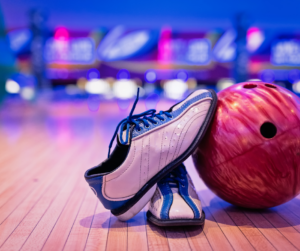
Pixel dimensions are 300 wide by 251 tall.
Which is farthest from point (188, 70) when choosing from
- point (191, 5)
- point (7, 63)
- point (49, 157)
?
point (49, 157)

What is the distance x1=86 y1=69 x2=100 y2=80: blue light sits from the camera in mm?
11938

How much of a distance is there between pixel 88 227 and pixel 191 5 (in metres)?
8.39

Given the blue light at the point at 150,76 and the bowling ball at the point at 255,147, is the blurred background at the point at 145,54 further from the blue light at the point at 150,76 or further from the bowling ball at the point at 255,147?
the bowling ball at the point at 255,147

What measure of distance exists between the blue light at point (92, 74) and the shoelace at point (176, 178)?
11.0 meters

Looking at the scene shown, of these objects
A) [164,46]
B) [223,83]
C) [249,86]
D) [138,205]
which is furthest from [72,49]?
[138,205]

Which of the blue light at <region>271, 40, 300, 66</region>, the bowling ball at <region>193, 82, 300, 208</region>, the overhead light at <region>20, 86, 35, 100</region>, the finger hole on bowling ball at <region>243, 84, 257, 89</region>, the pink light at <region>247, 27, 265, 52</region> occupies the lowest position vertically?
the overhead light at <region>20, 86, 35, 100</region>

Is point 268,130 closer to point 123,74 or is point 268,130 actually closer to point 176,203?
point 176,203

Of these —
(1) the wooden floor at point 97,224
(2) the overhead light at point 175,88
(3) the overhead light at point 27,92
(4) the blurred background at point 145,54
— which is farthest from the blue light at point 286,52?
(1) the wooden floor at point 97,224

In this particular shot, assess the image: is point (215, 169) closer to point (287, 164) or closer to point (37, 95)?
point (287, 164)

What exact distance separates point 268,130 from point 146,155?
0.44 meters

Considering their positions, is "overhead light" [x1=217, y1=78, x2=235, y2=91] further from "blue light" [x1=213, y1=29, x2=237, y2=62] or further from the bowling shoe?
the bowling shoe

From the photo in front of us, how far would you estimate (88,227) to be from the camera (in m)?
1.24

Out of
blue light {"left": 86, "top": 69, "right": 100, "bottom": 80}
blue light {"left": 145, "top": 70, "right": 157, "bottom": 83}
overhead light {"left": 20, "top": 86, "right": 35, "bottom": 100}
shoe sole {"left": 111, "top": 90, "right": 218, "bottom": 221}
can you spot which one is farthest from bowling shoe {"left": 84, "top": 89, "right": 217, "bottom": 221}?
blue light {"left": 86, "top": 69, "right": 100, "bottom": 80}

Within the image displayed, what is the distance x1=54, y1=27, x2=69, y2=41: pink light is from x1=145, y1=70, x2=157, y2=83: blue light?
115 inches
